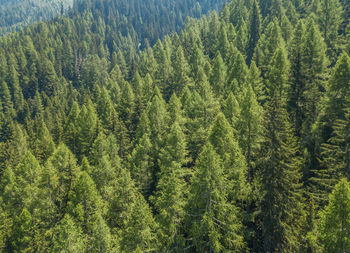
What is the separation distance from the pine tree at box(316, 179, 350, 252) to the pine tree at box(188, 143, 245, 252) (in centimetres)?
826

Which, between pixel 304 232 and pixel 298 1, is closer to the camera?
pixel 304 232

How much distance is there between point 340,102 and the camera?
36281 mm

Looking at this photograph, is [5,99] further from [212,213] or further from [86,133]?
[212,213]

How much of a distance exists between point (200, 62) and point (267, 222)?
55440 mm

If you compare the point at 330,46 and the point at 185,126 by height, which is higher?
the point at 330,46

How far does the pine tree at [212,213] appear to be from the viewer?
25.9 m

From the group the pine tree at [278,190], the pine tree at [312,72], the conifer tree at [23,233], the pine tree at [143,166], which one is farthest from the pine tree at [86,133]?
the pine tree at [278,190]

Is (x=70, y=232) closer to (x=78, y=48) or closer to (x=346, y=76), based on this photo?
(x=346, y=76)

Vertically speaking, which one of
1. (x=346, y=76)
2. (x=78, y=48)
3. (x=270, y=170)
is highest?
(x=78, y=48)

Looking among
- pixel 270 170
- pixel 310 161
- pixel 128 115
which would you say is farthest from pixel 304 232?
pixel 128 115

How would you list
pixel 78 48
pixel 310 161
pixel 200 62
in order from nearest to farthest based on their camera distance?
pixel 310 161, pixel 200 62, pixel 78 48

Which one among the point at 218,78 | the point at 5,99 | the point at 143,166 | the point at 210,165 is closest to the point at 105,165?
the point at 143,166

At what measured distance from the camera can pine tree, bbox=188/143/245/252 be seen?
85.1 ft

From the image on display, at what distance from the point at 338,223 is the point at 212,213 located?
412 inches
